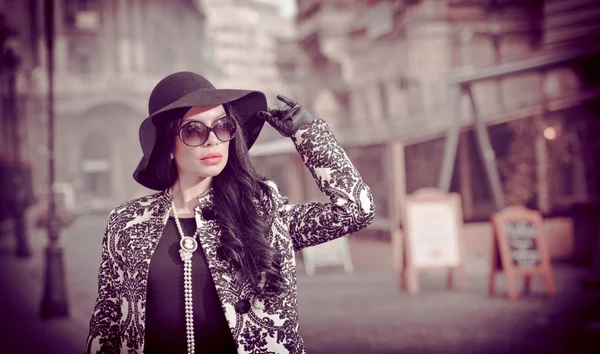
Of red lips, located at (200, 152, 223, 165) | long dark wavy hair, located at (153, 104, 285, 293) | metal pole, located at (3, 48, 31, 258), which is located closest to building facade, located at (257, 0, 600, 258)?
metal pole, located at (3, 48, 31, 258)

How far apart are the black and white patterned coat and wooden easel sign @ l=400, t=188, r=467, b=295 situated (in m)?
6.16

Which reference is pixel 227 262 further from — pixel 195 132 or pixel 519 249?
pixel 519 249

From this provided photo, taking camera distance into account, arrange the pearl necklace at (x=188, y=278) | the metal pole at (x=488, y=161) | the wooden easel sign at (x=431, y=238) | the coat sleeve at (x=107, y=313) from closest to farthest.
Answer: the pearl necklace at (x=188, y=278) < the coat sleeve at (x=107, y=313) < the wooden easel sign at (x=431, y=238) < the metal pole at (x=488, y=161)

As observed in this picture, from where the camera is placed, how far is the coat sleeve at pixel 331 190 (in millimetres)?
2139

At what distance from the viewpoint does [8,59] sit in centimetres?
1062

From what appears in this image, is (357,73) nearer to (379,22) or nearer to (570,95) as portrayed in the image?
(379,22)

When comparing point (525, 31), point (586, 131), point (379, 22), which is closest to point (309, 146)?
point (586, 131)

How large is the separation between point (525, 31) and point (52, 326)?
35.7 feet

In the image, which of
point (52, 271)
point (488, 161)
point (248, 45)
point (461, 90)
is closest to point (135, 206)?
point (52, 271)

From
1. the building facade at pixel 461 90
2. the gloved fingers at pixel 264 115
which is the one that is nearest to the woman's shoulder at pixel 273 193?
the gloved fingers at pixel 264 115

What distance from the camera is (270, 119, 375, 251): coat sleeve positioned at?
2.14 m

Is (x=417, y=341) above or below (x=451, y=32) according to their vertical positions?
below

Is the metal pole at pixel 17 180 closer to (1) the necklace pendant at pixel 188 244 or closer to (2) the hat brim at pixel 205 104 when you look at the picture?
(2) the hat brim at pixel 205 104

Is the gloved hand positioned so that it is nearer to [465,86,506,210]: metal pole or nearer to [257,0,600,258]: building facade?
[257,0,600,258]: building facade
